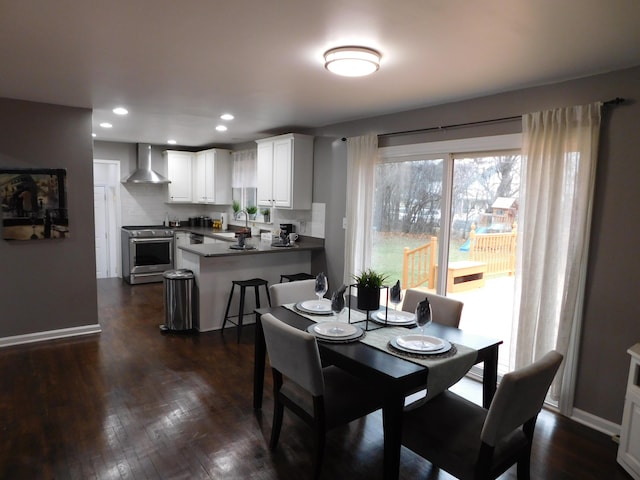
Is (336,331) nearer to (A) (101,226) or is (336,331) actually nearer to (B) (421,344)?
(B) (421,344)

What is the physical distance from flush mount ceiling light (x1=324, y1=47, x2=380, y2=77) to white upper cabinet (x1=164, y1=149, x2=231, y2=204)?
4.74 metres

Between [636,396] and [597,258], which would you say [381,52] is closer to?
[597,258]

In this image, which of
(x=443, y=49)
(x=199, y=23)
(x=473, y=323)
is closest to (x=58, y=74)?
(x=199, y=23)

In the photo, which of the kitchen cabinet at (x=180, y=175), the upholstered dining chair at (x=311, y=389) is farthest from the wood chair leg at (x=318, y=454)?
the kitchen cabinet at (x=180, y=175)

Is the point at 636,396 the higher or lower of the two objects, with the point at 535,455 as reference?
higher

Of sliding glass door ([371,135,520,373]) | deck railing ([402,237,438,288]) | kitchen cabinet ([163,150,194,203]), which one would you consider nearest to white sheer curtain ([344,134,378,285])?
sliding glass door ([371,135,520,373])

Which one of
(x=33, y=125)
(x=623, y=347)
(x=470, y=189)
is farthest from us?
(x=33, y=125)

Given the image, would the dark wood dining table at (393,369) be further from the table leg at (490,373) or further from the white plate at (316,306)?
the white plate at (316,306)

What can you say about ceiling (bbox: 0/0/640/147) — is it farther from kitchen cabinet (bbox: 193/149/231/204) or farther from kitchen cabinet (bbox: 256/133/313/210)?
kitchen cabinet (bbox: 193/149/231/204)

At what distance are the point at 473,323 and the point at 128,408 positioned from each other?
116 inches

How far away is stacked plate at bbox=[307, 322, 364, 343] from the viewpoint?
2305 mm

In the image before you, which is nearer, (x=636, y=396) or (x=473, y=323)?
(x=636, y=396)

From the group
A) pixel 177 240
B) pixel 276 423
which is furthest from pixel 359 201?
pixel 177 240

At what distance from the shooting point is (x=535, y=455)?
2494 mm
